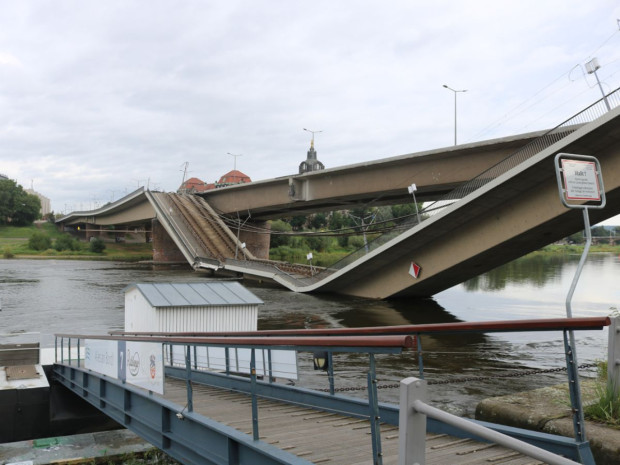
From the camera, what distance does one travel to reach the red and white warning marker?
23266 millimetres

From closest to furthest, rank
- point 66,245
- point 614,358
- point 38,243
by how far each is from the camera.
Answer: point 614,358, point 38,243, point 66,245

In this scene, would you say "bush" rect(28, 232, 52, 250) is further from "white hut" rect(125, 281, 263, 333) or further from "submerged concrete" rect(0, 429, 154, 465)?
"submerged concrete" rect(0, 429, 154, 465)

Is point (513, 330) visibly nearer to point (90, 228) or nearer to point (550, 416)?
point (550, 416)

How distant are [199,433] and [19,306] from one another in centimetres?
2267

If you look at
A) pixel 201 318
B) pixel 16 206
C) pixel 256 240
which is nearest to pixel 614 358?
pixel 201 318

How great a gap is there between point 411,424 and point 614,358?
356 cm

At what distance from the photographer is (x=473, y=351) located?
50.6 feet

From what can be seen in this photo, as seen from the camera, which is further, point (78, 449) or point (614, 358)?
point (78, 449)

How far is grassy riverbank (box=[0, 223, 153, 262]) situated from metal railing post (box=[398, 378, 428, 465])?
2691 inches

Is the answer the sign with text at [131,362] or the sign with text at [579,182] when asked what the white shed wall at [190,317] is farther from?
the sign with text at [579,182]

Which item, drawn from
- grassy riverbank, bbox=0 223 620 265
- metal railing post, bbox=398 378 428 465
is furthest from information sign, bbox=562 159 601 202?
grassy riverbank, bbox=0 223 620 265

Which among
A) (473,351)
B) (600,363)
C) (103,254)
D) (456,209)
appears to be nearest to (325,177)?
(456,209)

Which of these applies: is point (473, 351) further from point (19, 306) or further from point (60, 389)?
point (19, 306)

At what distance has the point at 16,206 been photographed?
336 ft
